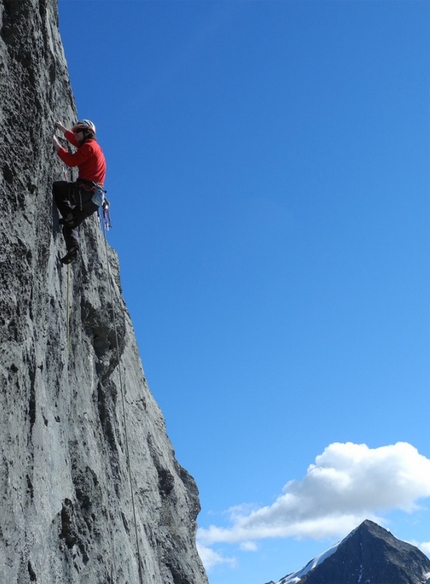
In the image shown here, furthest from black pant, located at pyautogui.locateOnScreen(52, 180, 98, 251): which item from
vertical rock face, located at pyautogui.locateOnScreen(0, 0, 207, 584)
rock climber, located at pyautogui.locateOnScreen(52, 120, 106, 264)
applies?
vertical rock face, located at pyautogui.locateOnScreen(0, 0, 207, 584)

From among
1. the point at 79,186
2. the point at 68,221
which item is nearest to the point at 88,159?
the point at 79,186

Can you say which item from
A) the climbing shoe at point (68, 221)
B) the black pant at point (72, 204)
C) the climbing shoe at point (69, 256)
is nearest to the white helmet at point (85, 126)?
the black pant at point (72, 204)

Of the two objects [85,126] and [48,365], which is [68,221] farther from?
[48,365]

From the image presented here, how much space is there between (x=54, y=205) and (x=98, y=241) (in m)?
4.86

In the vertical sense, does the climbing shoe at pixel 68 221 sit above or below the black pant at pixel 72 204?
below

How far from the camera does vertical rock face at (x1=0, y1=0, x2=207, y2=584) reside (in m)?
7.02

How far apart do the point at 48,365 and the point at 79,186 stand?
2.69m

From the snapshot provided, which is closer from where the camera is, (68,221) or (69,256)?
(68,221)

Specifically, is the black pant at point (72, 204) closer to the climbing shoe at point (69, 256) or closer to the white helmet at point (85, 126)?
the climbing shoe at point (69, 256)

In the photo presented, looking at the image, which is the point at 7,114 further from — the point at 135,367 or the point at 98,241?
the point at 135,367

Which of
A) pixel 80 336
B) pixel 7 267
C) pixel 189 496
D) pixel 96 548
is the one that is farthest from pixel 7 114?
pixel 189 496

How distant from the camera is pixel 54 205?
952 cm

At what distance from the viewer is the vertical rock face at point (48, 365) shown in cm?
702

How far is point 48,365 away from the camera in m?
8.83
